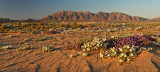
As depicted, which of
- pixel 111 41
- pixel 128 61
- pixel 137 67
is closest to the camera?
pixel 137 67

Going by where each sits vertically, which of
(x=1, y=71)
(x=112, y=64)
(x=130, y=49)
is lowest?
(x=1, y=71)

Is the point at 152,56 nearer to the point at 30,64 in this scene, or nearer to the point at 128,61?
the point at 128,61

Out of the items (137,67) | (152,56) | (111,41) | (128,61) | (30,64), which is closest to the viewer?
(137,67)

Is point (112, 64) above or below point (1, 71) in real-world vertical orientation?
above

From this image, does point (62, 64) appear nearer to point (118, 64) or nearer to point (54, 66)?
point (54, 66)

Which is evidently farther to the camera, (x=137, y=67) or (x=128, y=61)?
(x=128, y=61)

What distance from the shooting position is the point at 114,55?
450 cm

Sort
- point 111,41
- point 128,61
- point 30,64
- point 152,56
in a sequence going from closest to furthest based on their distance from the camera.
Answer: point 128,61
point 152,56
point 30,64
point 111,41

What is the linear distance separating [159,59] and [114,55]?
169cm

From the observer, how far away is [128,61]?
3965mm

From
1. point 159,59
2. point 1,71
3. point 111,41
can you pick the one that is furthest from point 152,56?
point 1,71

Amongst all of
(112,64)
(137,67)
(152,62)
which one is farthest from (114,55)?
(152,62)

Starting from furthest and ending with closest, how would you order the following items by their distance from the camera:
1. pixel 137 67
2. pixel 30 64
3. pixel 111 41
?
pixel 111 41
pixel 30 64
pixel 137 67

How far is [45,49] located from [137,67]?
5.05 meters
